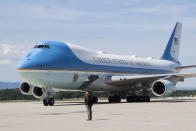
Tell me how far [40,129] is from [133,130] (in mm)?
2627

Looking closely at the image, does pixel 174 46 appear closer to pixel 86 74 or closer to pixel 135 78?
pixel 135 78

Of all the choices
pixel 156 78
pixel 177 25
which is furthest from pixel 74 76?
pixel 177 25

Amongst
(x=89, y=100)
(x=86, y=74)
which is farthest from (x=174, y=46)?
(x=89, y=100)

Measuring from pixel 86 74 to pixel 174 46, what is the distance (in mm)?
18908

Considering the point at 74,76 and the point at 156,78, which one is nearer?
the point at 74,76

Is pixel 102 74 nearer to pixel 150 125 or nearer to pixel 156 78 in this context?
pixel 156 78

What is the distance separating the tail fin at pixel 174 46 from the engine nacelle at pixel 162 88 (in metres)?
12.9

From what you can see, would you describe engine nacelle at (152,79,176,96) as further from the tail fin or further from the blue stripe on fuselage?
the tail fin

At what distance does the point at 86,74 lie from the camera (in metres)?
28.8

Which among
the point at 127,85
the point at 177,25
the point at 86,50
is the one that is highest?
the point at 177,25

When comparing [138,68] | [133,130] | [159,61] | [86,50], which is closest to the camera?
[133,130]

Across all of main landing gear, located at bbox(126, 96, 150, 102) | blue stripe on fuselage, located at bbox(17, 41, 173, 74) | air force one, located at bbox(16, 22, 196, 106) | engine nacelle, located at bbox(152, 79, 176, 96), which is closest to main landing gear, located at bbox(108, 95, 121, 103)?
air force one, located at bbox(16, 22, 196, 106)

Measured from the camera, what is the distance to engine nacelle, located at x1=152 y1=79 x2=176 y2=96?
1168 inches

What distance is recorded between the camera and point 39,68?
1009 inches
